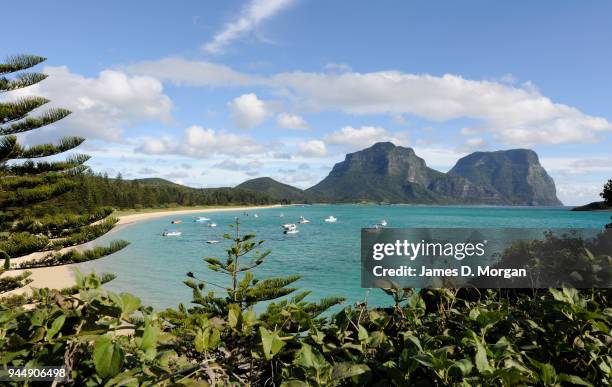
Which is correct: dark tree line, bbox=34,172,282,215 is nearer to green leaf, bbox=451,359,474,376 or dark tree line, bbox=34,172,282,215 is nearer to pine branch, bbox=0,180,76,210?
pine branch, bbox=0,180,76,210

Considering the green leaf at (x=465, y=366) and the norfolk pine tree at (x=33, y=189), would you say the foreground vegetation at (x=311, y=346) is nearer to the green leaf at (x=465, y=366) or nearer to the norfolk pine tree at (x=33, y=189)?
the green leaf at (x=465, y=366)

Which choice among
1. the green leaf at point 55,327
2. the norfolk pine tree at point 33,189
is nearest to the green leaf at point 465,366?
the green leaf at point 55,327

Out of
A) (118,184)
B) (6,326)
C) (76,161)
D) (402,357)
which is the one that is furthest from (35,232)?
(118,184)

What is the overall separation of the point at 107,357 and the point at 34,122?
989cm

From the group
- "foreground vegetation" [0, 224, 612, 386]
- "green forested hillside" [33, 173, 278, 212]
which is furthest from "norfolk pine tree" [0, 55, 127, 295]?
"green forested hillside" [33, 173, 278, 212]

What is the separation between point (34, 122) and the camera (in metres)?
8.77

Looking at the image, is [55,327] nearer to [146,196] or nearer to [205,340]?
[205,340]

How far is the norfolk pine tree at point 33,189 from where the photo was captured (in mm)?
8492

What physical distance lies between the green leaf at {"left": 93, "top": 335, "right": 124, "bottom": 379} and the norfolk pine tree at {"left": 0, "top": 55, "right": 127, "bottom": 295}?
900 cm

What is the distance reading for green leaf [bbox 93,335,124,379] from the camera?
31.9 inches

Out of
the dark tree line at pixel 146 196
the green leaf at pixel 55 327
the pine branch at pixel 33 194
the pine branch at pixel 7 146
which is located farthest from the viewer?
the dark tree line at pixel 146 196

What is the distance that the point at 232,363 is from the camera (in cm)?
110

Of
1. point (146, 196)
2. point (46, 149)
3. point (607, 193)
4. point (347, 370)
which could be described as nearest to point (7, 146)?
point (46, 149)

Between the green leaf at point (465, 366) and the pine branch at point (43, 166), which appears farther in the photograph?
the pine branch at point (43, 166)
